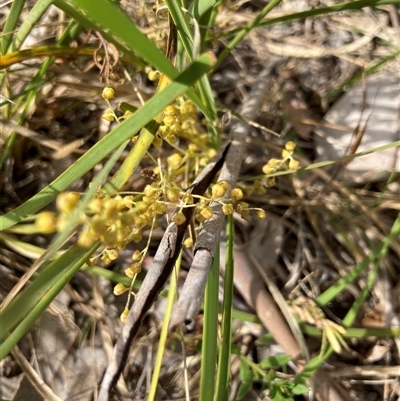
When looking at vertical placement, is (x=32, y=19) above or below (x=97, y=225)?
above

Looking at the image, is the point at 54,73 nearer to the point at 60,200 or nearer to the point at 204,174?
the point at 204,174

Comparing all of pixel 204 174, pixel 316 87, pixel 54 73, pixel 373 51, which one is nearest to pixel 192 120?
pixel 204 174

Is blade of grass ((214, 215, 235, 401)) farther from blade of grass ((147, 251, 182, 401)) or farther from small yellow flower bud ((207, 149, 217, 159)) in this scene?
small yellow flower bud ((207, 149, 217, 159))

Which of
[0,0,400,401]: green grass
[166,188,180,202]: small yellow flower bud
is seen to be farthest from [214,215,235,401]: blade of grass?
[166,188,180,202]: small yellow flower bud

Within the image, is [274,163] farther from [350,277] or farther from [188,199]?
[350,277]

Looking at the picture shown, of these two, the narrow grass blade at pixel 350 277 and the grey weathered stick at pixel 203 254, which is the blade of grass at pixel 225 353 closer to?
the grey weathered stick at pixel 203 254

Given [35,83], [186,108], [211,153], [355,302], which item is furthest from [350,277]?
[35,83]

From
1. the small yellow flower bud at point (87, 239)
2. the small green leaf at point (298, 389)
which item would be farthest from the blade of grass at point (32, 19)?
the small green leaf at point (298, 389)
